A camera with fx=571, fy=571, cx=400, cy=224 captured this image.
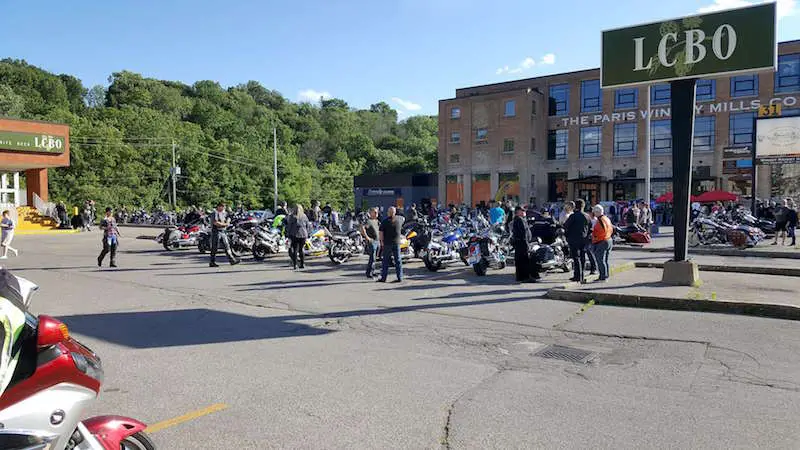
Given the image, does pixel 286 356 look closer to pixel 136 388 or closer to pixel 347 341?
pixel 347 341

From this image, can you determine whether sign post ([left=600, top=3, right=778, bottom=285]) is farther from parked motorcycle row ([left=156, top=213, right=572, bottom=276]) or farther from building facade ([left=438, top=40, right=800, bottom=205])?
building facade ([left=438, top=40, right=800, bottom=205])

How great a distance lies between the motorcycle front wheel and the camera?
3129 millimetres

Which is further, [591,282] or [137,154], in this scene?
[137,154]

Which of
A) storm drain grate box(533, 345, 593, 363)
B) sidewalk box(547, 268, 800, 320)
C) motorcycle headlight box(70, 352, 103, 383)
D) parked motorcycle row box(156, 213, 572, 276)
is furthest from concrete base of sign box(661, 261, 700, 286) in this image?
motorcycle headlight box(70, 352, 103, 383)

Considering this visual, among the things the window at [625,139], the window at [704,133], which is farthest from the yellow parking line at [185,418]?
the window at [625,139]

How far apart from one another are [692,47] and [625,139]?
39.8m

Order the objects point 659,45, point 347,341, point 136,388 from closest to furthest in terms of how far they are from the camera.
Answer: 1. point 136,388
2. point 347,341
3. point 659,45

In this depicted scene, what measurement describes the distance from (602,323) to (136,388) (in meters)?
6.23

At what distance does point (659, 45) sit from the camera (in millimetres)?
11336

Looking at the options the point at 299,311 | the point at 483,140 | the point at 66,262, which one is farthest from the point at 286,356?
the point at 483,140

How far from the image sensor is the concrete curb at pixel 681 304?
337 inches

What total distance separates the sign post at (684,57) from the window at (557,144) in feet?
135

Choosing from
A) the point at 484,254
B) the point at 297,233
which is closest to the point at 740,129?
the point at 484,254

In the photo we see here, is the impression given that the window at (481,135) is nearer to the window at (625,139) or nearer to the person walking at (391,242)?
the window at (625,139)
